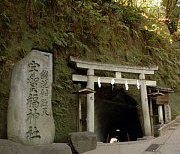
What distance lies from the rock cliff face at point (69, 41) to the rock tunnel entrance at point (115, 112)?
981mm

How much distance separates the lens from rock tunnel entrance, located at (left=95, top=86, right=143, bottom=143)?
1193cm

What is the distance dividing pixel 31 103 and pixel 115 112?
9.00 m

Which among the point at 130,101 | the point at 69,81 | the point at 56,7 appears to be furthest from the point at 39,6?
the point at 130,101

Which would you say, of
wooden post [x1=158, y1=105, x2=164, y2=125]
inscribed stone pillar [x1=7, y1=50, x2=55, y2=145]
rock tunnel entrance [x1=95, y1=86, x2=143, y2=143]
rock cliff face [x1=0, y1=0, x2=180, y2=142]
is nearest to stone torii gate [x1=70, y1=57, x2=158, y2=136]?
rock cliff face [x1=0, y1=0, x2=180, y2=142]

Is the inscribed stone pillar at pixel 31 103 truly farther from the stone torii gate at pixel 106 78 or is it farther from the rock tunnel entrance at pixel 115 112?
the rock tunnel entrance at pixel 115 112

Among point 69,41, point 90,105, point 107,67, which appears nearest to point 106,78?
point 107,67

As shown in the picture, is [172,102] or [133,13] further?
[133,13]

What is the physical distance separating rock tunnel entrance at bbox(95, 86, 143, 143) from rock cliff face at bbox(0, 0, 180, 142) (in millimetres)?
981

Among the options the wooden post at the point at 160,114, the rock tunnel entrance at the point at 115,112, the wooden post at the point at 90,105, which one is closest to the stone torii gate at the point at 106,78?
the wooden post at the point at 90,105

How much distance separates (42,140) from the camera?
5.51 metres

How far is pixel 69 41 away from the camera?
31.8 ft

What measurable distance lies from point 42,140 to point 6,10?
18.2ft

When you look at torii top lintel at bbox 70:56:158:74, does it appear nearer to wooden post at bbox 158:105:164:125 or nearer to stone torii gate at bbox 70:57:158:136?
stone torii gate at bbox 70:57:158:136

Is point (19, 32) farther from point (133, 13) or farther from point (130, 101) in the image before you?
point (133, 13)
